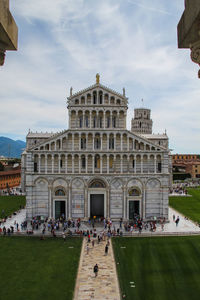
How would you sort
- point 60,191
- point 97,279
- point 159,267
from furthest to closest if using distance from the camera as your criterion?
point 60,191, point 159,267, point 97,279

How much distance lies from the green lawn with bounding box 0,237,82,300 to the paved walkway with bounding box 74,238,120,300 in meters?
0.51

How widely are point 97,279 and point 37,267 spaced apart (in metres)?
A: 4.72

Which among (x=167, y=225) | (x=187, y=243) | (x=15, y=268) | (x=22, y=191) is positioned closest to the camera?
(x=15, y=268)

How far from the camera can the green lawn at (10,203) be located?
39.8 meters

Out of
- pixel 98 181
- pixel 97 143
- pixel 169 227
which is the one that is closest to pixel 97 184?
pixel 98 181

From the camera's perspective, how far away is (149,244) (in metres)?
24.7

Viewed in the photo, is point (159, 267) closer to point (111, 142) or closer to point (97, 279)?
point (97, 279)

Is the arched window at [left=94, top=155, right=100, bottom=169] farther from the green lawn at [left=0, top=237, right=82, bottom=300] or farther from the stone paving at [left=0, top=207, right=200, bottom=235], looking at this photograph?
the green lawn at [left=0, top=237, right=82, bottom=300]

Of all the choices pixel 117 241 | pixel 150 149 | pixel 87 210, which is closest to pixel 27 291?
pixel 117 241

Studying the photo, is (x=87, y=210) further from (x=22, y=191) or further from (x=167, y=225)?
(x=22, y=191)

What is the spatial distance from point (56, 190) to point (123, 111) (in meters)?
13.0

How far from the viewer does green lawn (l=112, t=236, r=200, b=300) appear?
15.7m

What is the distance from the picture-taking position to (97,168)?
3362cm

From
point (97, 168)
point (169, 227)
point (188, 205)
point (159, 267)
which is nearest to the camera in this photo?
point (159, 267)
